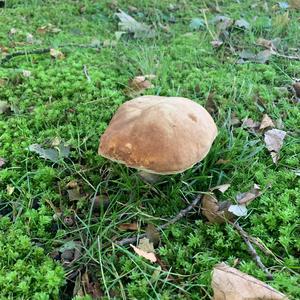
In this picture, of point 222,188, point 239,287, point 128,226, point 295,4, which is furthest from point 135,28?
point 239,287

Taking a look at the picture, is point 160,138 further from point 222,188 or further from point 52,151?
point 52,151

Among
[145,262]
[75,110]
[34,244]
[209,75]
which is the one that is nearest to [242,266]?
[145,262]

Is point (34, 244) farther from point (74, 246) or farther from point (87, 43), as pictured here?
point (87, 43)

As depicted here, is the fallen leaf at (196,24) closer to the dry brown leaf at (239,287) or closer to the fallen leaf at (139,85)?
the fallen leaf at (139,85)

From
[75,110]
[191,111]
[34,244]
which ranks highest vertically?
[191,111]

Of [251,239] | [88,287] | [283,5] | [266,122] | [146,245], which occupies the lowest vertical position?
[88,287]

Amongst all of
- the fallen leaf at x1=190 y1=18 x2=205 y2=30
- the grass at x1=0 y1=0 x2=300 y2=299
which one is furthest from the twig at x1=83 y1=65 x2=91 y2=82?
the fallen leaf at x1=190 y1=18 x2=205 y2=30
